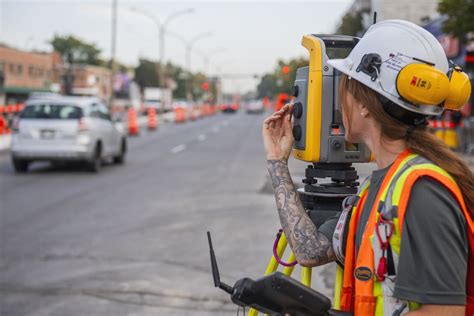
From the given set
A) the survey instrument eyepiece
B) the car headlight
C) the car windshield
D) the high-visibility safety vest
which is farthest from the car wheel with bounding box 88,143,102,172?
the high-visibility safety vest

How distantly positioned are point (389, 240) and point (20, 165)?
13.9 m

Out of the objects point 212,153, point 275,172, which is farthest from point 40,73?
point 275,172

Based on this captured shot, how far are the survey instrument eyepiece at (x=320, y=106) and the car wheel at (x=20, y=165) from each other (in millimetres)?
12887

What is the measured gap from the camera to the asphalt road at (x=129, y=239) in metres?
5.47

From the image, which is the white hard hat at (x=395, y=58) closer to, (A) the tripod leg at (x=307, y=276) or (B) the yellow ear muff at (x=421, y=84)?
(B) the yellow ear muff at (x=421, y=84)

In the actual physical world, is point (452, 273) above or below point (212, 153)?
above

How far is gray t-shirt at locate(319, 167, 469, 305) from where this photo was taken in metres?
1.59

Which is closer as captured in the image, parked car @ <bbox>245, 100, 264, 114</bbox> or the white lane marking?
the white lane marking

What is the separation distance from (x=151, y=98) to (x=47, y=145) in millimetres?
72168

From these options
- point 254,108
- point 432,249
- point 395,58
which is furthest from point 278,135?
point 254,108

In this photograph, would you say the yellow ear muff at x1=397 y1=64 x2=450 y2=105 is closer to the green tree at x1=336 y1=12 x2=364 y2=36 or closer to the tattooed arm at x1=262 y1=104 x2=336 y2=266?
the tattooed arm at x1=262 y1=104 x2=336 y2=266

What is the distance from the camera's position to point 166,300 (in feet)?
17.8

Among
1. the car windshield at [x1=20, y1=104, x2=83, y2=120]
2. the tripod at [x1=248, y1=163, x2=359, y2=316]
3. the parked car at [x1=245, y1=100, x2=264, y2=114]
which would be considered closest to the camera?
the tripod at [x1=248, y1=163, x2=359, y2=316]

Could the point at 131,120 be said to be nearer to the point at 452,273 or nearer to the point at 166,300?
the point at 166,300
